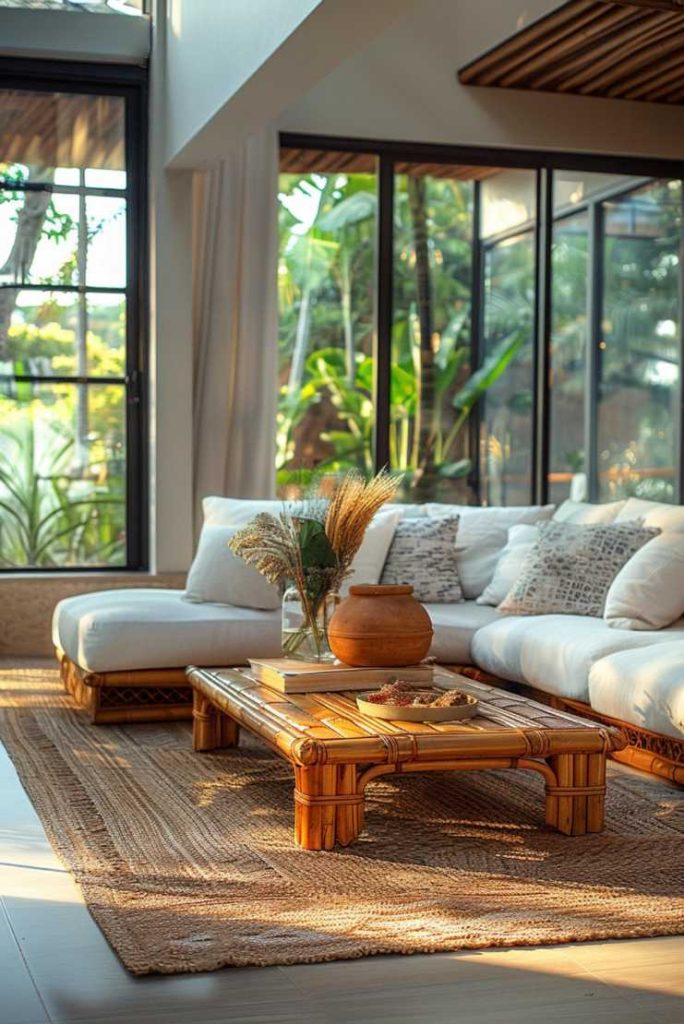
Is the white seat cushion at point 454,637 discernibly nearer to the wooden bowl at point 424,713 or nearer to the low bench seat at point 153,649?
the low bench seat at point 153,649

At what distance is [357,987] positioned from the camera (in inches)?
102

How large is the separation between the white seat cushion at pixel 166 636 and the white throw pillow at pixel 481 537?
3.46ft

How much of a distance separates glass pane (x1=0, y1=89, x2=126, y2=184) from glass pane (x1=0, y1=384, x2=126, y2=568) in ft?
3.70

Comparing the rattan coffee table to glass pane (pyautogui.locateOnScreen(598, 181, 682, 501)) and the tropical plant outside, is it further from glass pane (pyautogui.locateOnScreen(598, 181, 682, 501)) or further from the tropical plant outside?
glass pane (pyautogui.locateOnScreen(598, 181, 682, 501))

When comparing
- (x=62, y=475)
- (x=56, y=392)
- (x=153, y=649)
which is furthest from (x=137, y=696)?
(x=56, y=392)

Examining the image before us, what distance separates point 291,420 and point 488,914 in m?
7.12

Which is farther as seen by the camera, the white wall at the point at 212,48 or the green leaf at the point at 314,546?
the white wall at the point at 212,48

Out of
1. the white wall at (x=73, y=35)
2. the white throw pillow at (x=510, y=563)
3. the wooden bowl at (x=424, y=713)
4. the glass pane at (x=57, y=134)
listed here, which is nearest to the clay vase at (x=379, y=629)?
the wooden bowl at (x=424, y=713)

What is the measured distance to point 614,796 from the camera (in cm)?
415

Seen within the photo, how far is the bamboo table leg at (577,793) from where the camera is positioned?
3.70 metres

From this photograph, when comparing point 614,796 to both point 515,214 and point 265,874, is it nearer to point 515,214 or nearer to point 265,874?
point 265,874

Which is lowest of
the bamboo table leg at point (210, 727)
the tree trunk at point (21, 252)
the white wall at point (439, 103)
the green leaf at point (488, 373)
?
the bamboo table leg at point (210, 727)

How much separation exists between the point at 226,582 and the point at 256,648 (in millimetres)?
412

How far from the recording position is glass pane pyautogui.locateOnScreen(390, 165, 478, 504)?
26.9ft
